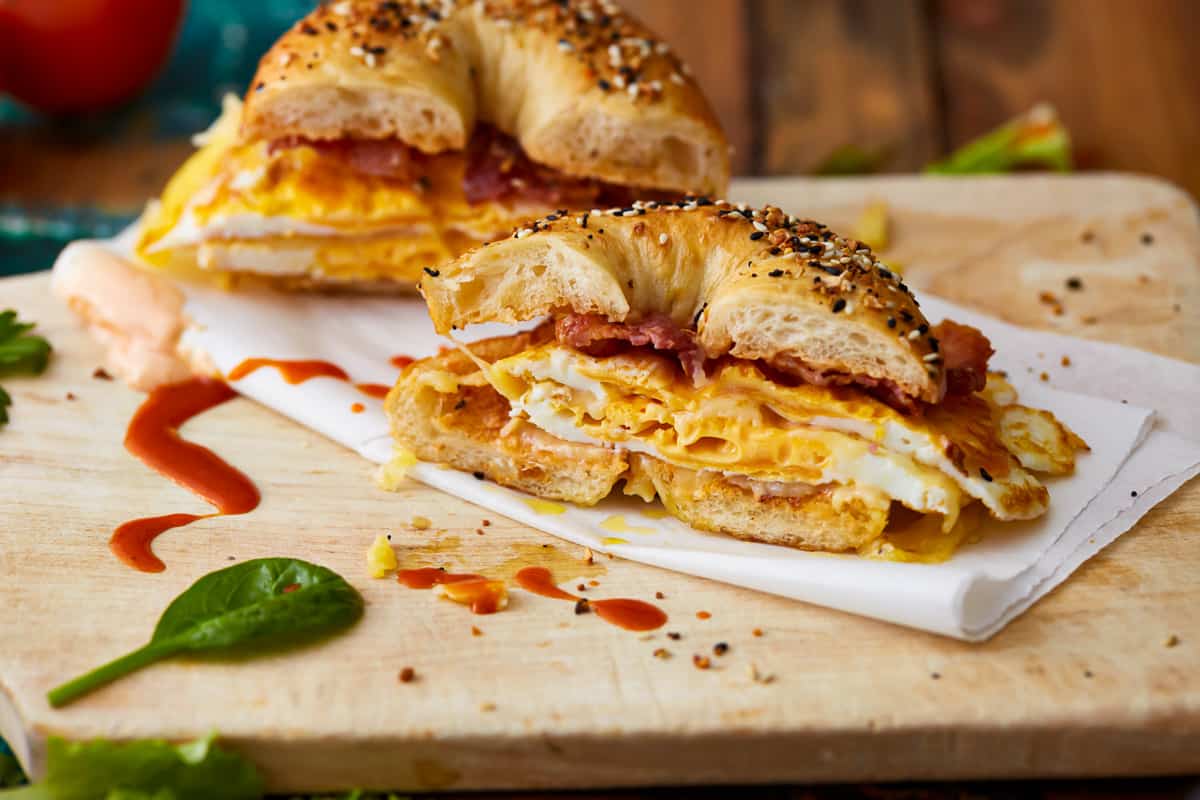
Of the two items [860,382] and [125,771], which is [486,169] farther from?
[125,771]

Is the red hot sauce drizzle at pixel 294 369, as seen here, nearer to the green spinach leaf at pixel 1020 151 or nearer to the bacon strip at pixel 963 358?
the bacon strip at pixel 963 358

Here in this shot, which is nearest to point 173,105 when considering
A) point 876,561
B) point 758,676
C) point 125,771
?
point 125,771

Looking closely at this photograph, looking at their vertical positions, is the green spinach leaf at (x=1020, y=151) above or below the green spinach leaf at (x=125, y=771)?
above

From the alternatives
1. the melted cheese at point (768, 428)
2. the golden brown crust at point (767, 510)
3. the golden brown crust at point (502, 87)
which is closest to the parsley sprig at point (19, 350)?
the golden brown crust at point (502, 87)

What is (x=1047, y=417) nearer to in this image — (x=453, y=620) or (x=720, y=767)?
(x=720, y=767)

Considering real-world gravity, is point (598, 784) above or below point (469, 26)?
below

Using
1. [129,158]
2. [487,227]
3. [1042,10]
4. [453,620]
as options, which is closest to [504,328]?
[487,227]
